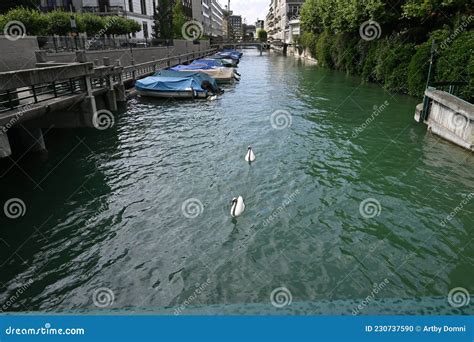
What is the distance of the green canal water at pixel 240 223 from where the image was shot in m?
7.16

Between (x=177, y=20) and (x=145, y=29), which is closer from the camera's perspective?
(x=145, y=29)

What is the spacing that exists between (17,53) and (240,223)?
13807 mm

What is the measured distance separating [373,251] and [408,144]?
9.64m

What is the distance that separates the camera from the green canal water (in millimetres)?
7164

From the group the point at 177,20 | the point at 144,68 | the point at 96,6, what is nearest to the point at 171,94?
the point at 144,68

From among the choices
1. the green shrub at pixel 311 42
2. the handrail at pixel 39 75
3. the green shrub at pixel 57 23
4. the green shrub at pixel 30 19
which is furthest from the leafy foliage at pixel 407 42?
the green shrub at pixel 30 19

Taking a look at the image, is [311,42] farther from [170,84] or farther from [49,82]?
[49,82]

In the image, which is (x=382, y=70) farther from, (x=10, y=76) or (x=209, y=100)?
(x=10, y=76)

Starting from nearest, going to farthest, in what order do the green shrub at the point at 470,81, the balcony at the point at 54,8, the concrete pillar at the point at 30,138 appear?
the concrete pillar at the point at 30,138 → the green shrub at the point at 470,81 → the balcony at the point at 54,8

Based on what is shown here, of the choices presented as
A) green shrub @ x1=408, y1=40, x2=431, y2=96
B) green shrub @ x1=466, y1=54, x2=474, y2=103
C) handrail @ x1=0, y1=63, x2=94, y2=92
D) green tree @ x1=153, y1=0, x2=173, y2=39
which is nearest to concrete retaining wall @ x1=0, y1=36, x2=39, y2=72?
handrail @ x1=0, y1=63, x2=94, y2=92

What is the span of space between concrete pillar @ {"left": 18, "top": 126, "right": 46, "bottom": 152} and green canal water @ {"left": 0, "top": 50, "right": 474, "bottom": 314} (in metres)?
0.71

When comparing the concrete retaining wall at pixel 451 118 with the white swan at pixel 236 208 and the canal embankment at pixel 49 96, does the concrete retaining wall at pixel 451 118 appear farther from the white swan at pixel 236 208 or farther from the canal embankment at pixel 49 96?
the canal embankment at pixel 49 96

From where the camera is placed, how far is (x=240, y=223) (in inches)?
381

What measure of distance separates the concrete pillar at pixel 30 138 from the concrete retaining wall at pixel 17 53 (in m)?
2.91
